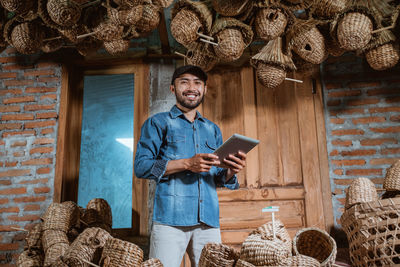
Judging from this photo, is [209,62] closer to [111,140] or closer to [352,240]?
[352,240]

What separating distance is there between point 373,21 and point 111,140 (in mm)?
4439

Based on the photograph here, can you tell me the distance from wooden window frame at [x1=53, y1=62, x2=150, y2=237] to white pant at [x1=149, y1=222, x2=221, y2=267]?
4.22 feet

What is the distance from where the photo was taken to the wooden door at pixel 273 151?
353 cm

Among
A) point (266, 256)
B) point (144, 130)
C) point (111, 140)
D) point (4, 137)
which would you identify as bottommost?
point (266, 256)

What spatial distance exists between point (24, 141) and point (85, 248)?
1.93m

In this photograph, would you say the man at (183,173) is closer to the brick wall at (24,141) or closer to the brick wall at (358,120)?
the brick wall at (358,120)

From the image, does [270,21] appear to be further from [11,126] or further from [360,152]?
[11,126]

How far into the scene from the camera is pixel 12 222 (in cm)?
366

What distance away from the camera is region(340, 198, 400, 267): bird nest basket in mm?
2238

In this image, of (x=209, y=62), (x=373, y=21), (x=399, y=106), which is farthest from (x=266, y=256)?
(x=399, y=106)

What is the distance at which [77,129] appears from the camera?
13.2 feet

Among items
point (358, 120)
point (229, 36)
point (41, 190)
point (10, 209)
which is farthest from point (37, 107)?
point (358, 120)

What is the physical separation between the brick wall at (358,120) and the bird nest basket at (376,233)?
1.12m

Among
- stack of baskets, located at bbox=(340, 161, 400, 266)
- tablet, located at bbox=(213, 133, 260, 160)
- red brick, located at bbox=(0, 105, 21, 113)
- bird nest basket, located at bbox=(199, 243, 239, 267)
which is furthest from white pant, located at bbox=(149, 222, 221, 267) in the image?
red brick, located at bbox=(0, 105, 21, 113)
